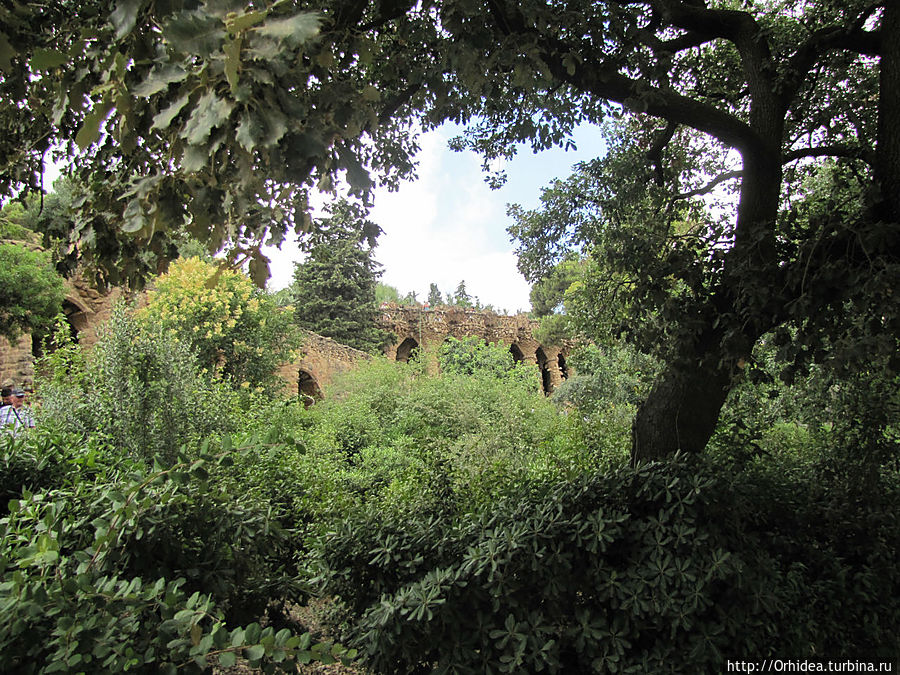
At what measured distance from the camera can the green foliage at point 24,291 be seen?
10.5 meters

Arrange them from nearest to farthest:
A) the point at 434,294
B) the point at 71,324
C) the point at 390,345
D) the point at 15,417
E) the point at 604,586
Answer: the point at 604,586 < the point at 15,417 < the point at 71,324 < the point at 390,345 < the point at 434,294

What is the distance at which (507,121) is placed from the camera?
4.92 m

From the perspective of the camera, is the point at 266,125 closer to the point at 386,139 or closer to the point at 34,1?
the point at 34,1

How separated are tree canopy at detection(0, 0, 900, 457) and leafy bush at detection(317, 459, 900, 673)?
78 cm

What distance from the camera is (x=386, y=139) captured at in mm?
4438

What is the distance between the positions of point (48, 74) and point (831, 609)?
4500mm

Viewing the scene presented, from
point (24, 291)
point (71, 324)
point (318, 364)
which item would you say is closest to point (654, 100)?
point (24, 291)

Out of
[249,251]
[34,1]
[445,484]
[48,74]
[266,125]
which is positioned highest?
[34,1]

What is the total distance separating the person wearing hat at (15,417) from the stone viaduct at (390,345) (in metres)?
2.09

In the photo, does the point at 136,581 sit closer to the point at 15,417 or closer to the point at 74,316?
the point at 15,417

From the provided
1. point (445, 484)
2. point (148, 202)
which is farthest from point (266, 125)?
point (445, 484)

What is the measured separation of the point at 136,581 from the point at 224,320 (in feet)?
36.8

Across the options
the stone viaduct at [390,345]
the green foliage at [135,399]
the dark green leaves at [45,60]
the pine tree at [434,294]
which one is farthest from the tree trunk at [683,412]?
the pine tree at [434,294]

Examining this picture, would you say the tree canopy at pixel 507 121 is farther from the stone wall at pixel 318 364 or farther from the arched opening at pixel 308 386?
the arched opening at pixel 308 386
